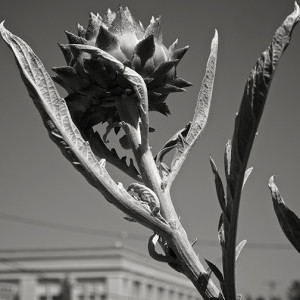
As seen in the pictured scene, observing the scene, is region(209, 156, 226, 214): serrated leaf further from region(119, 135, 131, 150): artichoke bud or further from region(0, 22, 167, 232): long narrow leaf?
region(119, 135, 131, 150): artichoke bud

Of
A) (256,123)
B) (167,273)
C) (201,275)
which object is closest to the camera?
(256,123)

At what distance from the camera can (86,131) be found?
774 mm

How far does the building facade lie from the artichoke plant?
32.4 meters

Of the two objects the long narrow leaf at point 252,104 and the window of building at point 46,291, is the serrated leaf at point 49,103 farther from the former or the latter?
the window of building at point 46,291

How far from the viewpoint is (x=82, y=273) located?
112 ft

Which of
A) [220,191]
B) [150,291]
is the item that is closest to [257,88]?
[220,191]

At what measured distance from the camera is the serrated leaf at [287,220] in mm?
604

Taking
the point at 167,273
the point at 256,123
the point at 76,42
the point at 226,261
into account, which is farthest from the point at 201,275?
the point at 167,273

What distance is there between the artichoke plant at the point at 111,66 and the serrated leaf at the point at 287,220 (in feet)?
0.68

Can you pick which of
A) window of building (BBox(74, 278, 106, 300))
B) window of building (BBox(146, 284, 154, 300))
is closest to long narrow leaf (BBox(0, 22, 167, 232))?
window of building (BBox(74, 278, 106, 300))

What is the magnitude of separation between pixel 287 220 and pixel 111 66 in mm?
262

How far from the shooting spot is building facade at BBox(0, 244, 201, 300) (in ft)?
109

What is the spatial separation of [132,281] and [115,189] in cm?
3425

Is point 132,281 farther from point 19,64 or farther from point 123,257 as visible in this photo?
point 19,64
